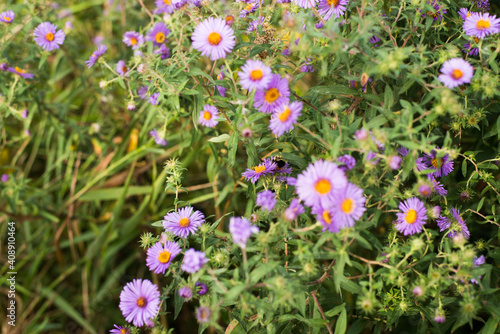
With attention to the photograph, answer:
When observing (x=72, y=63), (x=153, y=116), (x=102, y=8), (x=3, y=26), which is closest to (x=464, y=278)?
(x=153, y=116)

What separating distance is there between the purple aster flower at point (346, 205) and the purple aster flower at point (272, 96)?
14.8 inches

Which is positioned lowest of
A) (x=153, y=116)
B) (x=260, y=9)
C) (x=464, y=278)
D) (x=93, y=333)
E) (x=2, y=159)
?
(x=464, y=278)

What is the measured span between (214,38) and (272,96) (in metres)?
0.32

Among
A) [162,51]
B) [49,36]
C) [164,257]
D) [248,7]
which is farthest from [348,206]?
[49,36]

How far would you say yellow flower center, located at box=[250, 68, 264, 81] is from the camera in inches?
50.0

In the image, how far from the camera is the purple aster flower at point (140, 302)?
1333mm

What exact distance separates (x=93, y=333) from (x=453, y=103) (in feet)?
7.95

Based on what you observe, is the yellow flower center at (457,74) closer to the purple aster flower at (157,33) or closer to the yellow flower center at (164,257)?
the yellow flower center at (164,257)

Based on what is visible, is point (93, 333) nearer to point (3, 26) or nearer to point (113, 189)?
point (113, 189)

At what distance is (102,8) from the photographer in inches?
143

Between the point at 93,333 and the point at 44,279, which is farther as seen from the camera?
the point at 44,279

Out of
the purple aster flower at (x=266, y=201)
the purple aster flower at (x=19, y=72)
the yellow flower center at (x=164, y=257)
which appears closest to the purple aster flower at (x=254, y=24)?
the purple aster flower at (x=266, y=201)

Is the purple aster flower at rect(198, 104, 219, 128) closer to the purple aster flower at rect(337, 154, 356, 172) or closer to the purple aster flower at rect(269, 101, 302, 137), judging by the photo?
the purple aster flower at rect(269, 101, 302, 137)

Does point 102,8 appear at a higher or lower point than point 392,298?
higher
